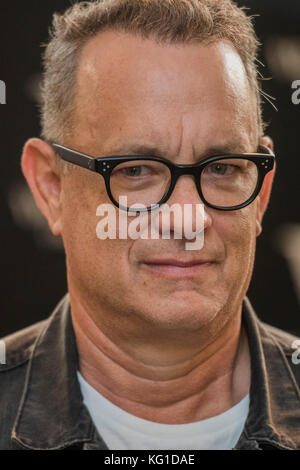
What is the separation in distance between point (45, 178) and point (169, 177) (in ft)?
1.50

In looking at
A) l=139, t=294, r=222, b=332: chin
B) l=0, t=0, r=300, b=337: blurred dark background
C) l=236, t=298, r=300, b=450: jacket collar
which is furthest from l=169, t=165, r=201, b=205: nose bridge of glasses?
l=0, t=0, r=300, b=337: blurred dark background

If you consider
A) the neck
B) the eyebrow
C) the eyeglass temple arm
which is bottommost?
the neck

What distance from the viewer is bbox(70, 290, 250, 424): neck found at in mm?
1656

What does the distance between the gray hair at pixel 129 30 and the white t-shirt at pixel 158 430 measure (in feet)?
2.47

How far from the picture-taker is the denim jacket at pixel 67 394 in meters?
1.66

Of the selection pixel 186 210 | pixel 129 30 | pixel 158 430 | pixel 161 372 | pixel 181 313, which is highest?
pixel 129 30

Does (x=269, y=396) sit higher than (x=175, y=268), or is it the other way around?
(x=175, y=268)

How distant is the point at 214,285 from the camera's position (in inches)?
62.4

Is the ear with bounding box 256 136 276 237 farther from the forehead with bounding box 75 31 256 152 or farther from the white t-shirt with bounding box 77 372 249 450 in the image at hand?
the white t-shirt with bounding box 77 372 249 450

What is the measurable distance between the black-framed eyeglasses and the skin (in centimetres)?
2

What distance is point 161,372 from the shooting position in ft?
5.50

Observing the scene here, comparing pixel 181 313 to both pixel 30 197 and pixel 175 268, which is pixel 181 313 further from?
pixel 30 197

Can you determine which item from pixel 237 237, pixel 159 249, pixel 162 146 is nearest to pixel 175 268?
pixel 159 249
